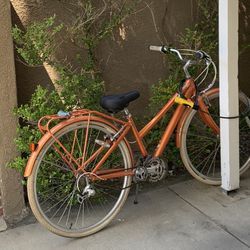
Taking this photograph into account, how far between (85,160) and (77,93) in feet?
2.00

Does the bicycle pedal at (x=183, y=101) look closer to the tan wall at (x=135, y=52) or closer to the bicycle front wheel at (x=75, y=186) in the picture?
the bicycle front wheel at (x=75, y=186)

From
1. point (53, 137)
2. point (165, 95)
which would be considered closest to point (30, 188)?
point (53, 137)

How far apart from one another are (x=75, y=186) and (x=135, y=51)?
152 cm

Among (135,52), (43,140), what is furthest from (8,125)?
(135,52)

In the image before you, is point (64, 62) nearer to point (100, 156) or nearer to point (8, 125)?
point (8, 125)

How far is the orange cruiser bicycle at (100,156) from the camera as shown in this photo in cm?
350

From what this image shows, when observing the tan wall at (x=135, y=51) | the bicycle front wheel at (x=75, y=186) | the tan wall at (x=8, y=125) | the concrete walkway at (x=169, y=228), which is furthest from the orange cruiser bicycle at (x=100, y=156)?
the tan wall at (x=135, y=51)

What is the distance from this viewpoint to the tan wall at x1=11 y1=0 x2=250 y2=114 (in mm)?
4043

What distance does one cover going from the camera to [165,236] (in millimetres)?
3576

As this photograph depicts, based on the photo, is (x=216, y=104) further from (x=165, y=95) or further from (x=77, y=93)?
(x=77, y=93)

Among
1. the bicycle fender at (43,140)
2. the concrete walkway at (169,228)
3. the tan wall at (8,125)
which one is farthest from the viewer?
the tan wall at (8,125)

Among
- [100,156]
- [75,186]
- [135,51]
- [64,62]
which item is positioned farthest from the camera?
[135,51]

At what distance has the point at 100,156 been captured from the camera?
382 centimetres

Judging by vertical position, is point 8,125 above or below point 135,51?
below
